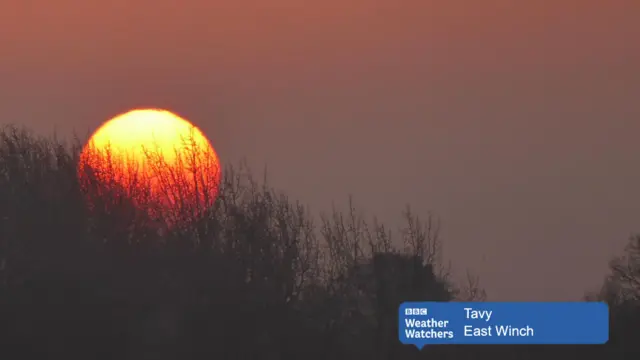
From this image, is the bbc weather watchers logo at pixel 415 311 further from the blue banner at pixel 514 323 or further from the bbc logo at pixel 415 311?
the blue banner at pixel 514 323

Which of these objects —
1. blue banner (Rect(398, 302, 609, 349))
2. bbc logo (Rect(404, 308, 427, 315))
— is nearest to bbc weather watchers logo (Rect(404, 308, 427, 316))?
bbc logo (Rect(404, 308, 427, 315))

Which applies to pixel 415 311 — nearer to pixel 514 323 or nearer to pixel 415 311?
pixel 415 311

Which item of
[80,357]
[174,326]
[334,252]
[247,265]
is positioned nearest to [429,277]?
[334,252]

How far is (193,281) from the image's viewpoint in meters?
26.4

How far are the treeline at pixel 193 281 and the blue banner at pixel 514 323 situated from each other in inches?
97.1

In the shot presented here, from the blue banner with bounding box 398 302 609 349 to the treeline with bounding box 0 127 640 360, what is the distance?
2.47 m

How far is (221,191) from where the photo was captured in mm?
30469

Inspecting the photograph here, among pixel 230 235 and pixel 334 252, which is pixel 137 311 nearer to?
pixel 230 235

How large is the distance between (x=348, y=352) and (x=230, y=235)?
4.86 meters

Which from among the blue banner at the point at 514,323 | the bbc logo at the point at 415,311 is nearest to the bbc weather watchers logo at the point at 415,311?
the bbc logo at the point at 415,311

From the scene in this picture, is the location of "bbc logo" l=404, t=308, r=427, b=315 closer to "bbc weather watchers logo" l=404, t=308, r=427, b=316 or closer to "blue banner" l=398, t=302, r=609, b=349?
"bbc weather watchers logo" l=404, t=308, r=427, b=316

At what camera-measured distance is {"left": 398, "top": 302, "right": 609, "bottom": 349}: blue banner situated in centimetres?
2069

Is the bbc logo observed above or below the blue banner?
above

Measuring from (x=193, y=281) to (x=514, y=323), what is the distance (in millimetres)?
8033
